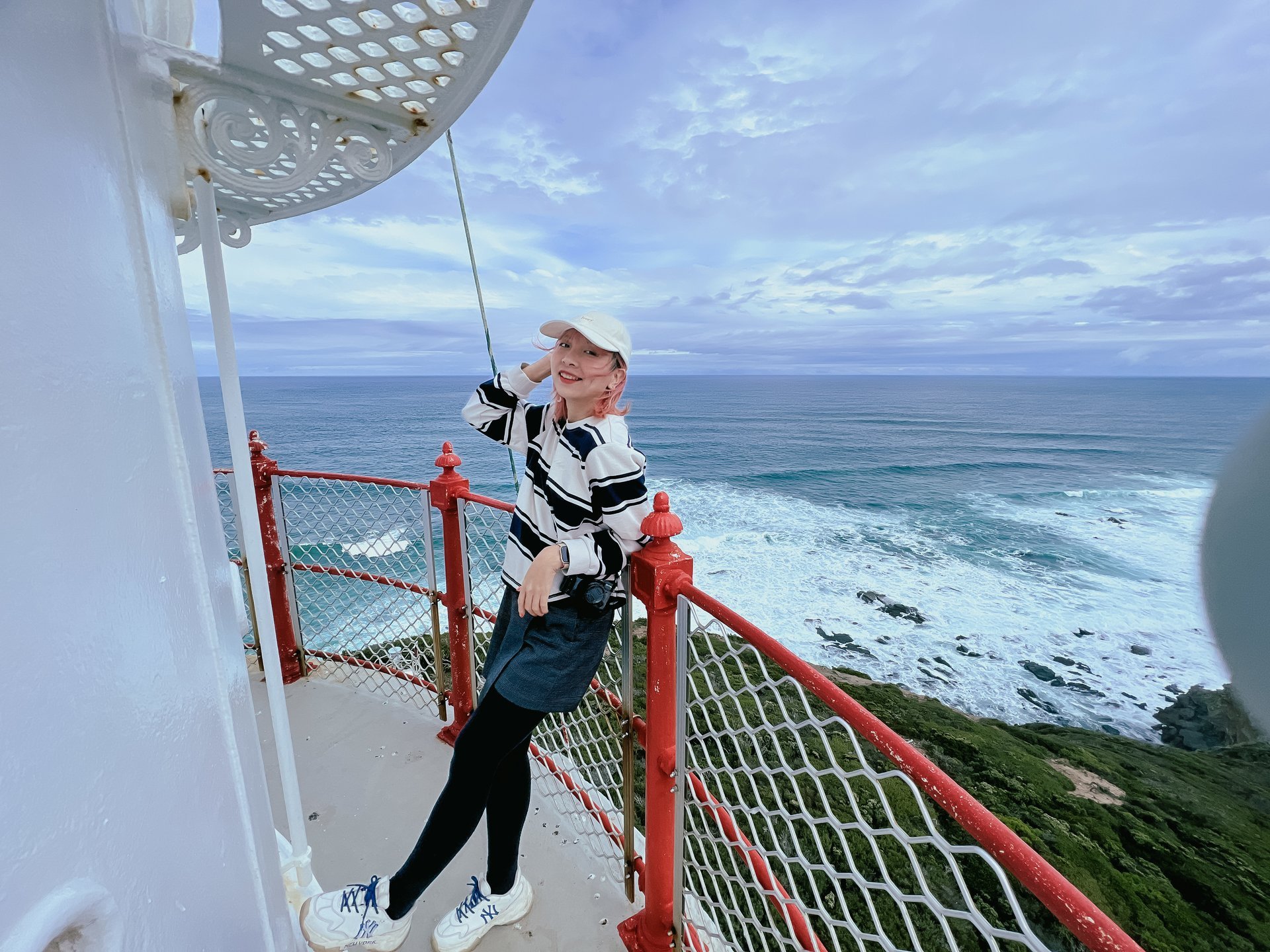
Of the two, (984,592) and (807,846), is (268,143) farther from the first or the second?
(984,592)

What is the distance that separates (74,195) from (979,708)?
13398 millimetres

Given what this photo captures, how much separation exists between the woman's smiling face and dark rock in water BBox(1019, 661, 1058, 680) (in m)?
13.8

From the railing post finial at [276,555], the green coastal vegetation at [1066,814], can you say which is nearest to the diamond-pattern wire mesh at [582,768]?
the railing post finial at [276,555]

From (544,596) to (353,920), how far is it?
43.6 inches

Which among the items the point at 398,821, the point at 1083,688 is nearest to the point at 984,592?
the point at 1083,688

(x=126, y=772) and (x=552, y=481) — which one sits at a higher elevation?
(x=552, y=481)

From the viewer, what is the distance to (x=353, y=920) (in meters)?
1.60

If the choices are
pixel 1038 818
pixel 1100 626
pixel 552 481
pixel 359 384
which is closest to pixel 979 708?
pixel 1038 818

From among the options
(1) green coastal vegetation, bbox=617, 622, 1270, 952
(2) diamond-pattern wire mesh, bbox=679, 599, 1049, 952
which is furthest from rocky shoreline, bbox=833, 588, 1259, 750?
(2) diamond-pattern wire mesh, bbox=679, 599, 1049, 952

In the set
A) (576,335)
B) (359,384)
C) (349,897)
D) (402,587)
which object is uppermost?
(576,335)

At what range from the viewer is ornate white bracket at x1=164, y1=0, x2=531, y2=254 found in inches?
36.1

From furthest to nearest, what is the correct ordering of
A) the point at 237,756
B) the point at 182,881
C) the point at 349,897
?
the point at 349,897
the point at 237,756
the point at 182,881

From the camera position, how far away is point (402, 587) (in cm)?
319

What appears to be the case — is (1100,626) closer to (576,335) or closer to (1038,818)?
(1038,818)
